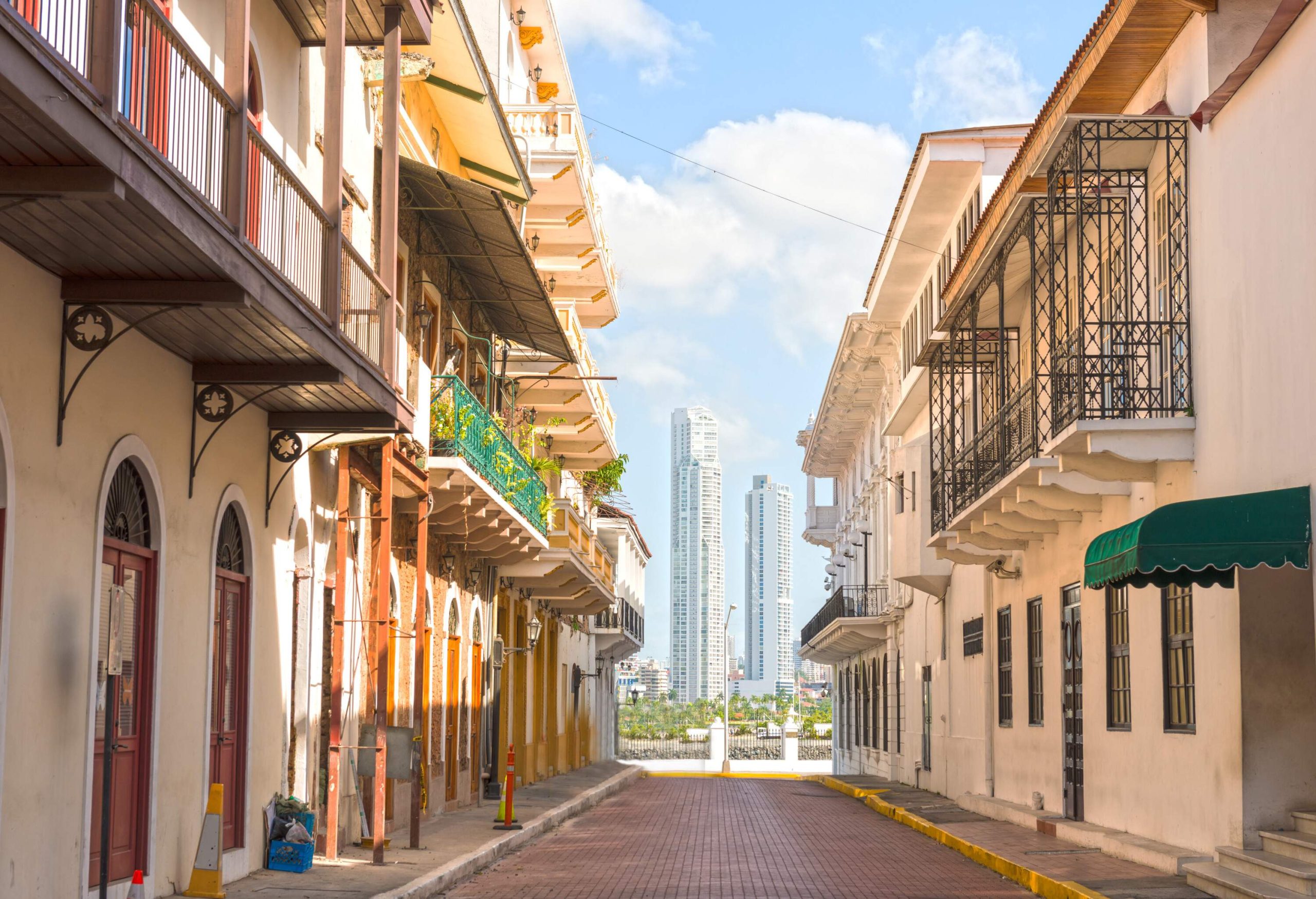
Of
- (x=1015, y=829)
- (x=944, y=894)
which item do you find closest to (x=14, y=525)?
(x=944, y=894)

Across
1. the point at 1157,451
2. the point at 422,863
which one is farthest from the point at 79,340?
the point at 1157,451

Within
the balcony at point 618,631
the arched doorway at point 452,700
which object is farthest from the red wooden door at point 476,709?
the balcony at point 618,631

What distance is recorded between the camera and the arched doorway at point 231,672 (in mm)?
13008

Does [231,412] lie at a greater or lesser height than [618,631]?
greater

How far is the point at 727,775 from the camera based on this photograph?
47375 mm

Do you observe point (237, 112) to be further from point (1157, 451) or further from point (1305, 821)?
point (1305, 821)

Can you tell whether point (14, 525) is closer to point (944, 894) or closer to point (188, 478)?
point (188, 478)

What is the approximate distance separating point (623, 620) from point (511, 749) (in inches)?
1467

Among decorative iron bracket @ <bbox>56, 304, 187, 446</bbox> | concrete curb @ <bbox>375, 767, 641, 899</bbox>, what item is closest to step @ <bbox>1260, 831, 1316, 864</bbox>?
concrete curb @ <bbox>375, 767, 641, 899</bbox>

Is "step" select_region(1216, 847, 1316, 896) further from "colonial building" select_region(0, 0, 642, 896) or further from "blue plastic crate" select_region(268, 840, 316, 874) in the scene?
"blue plastic crate" select_region(268, 840, 316, 874)

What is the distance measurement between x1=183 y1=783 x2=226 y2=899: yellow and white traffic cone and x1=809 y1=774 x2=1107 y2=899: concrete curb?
21.5 feet

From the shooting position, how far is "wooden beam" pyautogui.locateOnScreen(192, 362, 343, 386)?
12.0m

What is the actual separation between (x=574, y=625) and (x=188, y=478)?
1263 inches

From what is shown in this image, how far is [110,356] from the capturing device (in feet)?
34.2
